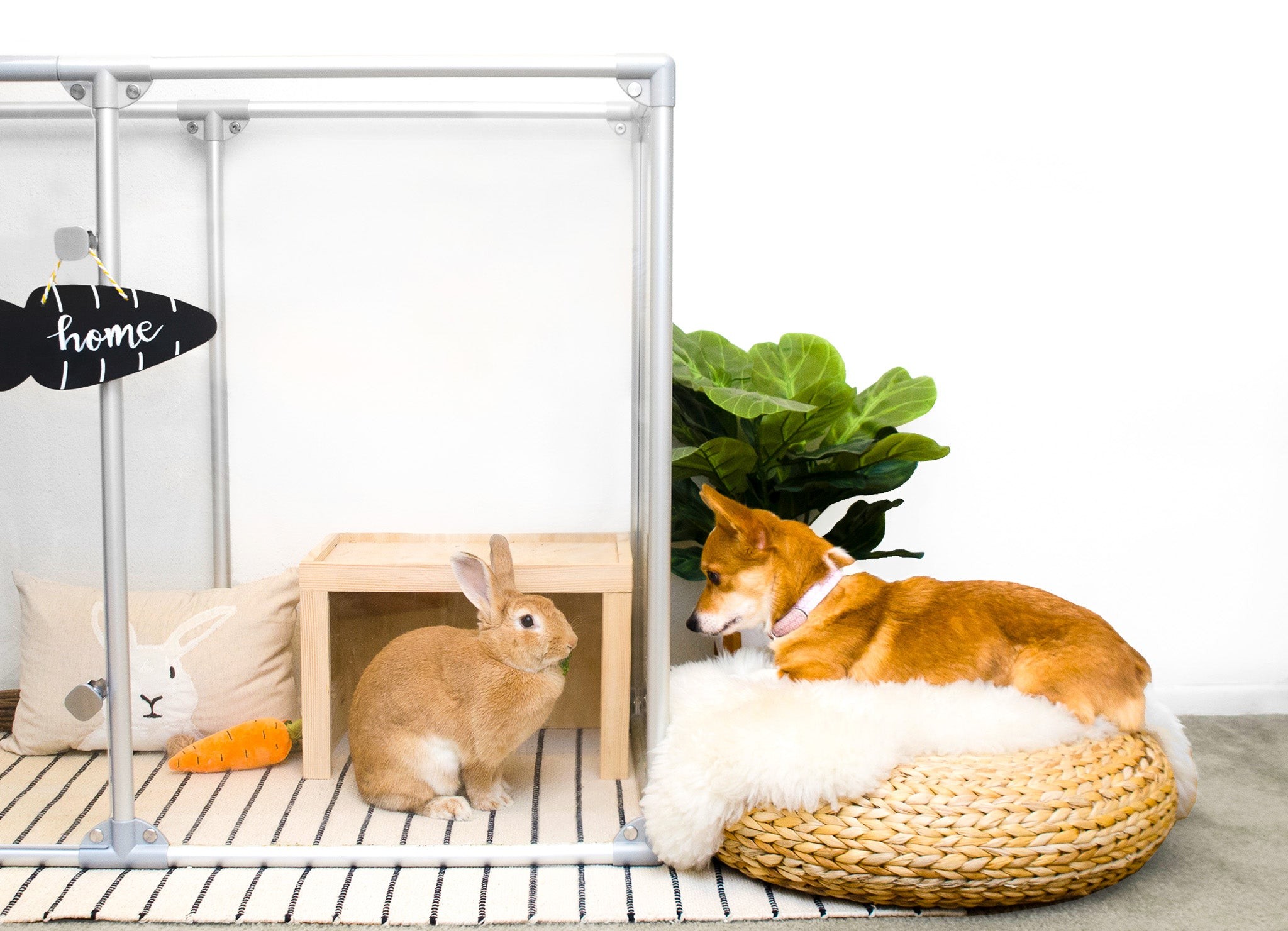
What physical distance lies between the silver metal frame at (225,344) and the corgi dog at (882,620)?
104 millimetres

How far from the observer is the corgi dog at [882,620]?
127 cm

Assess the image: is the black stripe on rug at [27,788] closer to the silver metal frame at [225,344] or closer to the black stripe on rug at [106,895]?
the silver metal frame at [225,344]

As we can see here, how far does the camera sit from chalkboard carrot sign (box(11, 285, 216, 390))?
1226 mm

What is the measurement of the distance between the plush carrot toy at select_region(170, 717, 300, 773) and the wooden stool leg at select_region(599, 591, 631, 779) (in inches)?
15.7

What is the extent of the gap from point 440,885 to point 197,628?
17.9 inches

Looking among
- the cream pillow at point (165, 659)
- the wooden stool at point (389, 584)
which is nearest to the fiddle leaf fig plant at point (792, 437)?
the wooden stool at point (389, 584)

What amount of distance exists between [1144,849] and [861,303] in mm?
1005

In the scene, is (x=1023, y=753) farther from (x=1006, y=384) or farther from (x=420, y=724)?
(x=1006, y=384)

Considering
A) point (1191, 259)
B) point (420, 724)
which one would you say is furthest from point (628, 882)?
point (1191, 259)

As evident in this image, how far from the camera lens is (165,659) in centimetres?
128

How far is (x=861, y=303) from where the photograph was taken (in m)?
1.83

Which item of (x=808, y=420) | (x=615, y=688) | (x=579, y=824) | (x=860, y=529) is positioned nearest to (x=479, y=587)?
(x=615, y=688)

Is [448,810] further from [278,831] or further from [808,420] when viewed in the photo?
[808,420]

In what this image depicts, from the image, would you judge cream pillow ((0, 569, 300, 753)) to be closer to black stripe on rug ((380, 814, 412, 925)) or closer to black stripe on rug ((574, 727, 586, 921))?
black stripe on rug ((380, 814, 412, 925))
